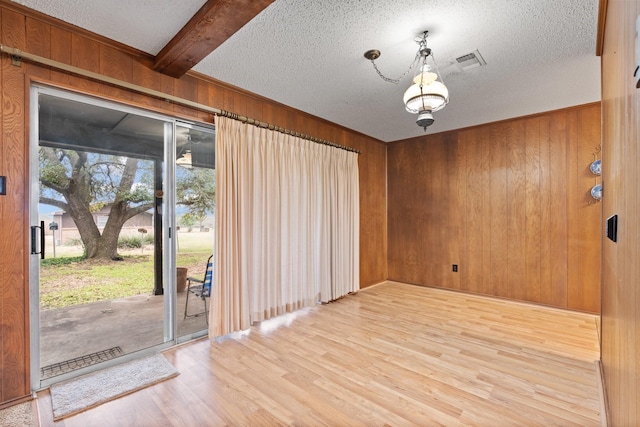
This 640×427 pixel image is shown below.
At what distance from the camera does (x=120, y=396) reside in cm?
196

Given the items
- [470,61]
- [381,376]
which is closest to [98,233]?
[381,376]

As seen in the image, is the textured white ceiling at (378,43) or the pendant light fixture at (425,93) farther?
the pendant light fixture at (425,93)

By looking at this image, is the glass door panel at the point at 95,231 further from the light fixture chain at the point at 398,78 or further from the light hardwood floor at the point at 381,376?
the light fixture chain at the point at 398,78

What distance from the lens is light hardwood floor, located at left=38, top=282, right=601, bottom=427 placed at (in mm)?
1787

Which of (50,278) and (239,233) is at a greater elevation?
(239,233)

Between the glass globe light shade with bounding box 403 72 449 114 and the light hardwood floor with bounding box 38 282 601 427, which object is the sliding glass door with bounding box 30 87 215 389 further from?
the glass globe light shade with bounding box 403 72 449 114

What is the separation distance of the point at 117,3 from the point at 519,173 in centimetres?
472

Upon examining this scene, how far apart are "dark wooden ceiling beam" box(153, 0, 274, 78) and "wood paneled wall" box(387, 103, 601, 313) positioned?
381 cm

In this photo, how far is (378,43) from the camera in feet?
7.47

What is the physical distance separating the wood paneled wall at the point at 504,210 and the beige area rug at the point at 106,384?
4016mm

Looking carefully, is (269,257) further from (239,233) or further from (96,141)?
(96,141)

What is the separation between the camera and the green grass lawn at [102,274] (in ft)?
7.11

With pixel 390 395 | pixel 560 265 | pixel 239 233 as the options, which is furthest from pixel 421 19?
pixel 560 265

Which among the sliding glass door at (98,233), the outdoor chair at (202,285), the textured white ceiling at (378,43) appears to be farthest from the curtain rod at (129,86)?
the outdoor chair at (202,285)
